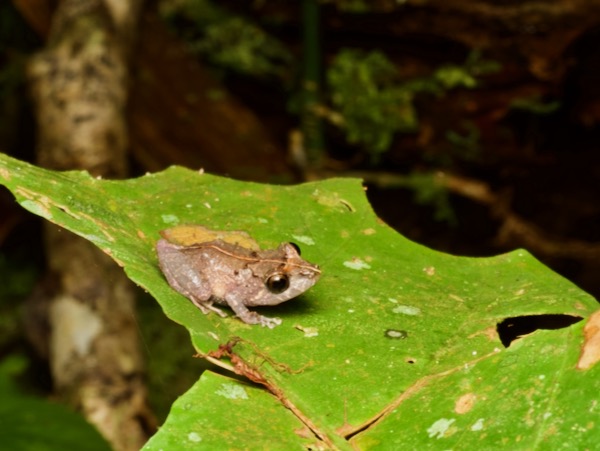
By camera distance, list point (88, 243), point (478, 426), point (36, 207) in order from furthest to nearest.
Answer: point (88, 243) → point (36, 207) → point (478, 426)

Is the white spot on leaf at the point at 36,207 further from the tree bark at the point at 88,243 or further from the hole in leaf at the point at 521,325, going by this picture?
the tree bark at the point at 88,243

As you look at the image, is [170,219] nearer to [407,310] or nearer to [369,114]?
[407,310]

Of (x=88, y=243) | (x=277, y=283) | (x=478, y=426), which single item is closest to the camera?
(x=478, y=426)

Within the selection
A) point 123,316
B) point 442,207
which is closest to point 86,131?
point 123,316

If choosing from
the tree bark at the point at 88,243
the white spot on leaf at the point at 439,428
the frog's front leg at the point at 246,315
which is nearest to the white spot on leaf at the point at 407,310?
the frog's front leg at the point at 246,315

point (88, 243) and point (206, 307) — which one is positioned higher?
point (206, 307)

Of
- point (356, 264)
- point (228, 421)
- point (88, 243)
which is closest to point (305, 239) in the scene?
point (356, 264)

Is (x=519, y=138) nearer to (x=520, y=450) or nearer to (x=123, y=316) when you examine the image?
(x=123, y=316)
